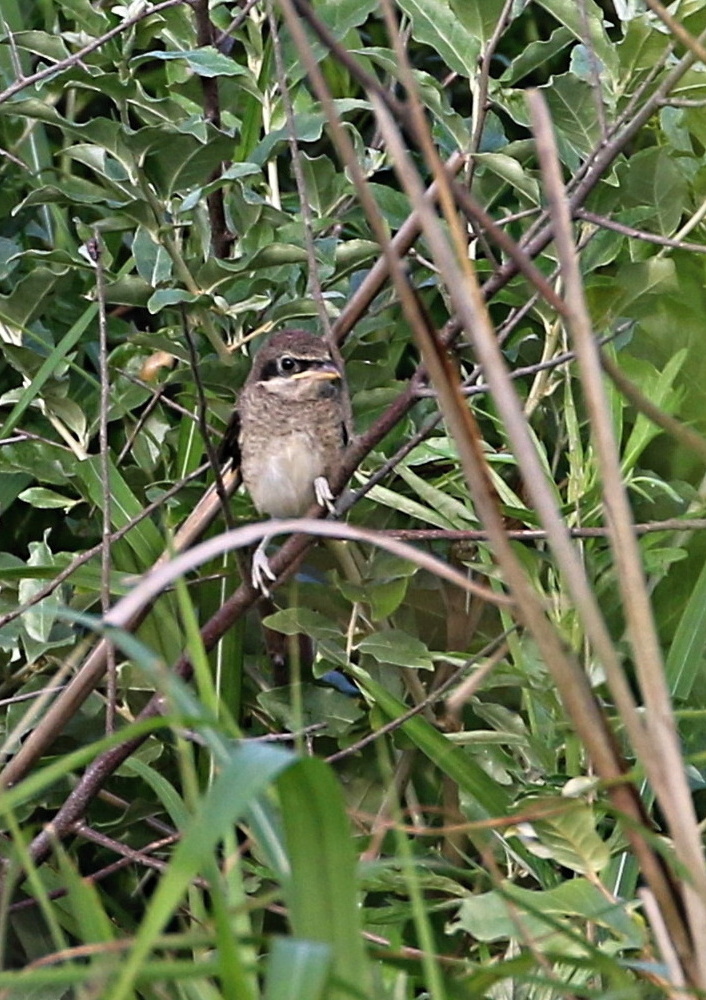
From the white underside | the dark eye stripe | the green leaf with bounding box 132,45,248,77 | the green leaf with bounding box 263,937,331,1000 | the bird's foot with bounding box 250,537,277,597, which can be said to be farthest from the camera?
the white underside

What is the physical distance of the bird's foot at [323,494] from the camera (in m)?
2.79

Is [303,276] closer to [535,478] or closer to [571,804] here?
[571,804]

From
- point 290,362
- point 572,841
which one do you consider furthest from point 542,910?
point 290,362

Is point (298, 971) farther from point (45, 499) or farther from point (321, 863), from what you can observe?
point (45, 499)

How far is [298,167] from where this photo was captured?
250cm

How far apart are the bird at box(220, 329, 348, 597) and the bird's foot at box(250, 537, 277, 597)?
0.01m

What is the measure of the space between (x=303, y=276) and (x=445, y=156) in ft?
1.31

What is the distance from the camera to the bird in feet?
10.6

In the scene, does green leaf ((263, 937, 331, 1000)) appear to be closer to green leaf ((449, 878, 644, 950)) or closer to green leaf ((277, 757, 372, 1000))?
green leaf ((277, 757, 372, 1000))

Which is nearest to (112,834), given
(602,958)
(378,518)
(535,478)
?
(378,518)

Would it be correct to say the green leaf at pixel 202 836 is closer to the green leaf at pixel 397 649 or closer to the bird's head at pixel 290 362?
the green leaf at pixel 397 649

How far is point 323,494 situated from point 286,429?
410 millimetres

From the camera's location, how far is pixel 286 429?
135 inches

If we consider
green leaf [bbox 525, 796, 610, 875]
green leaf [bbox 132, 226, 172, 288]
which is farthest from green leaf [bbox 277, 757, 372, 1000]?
green leaf [bbox 132, 226, 172, 288]
